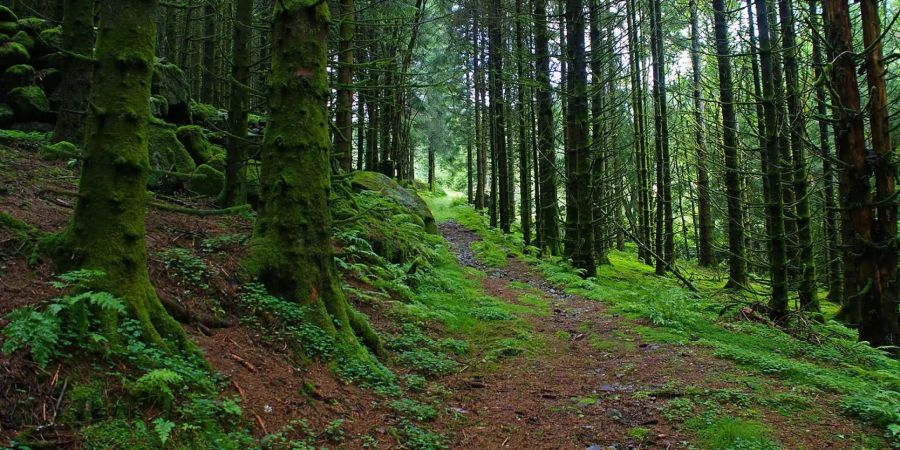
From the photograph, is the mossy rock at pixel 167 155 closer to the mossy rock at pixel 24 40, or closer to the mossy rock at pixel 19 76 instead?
the mossy rock at pixel 19 76

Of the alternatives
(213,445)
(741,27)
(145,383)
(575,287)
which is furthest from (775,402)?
(741,27)

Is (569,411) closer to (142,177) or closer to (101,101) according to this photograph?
(142,177)

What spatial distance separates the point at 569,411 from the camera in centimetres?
466

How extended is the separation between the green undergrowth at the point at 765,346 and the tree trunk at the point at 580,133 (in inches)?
28.4

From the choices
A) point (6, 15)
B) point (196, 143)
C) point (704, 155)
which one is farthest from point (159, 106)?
point (704, 155)

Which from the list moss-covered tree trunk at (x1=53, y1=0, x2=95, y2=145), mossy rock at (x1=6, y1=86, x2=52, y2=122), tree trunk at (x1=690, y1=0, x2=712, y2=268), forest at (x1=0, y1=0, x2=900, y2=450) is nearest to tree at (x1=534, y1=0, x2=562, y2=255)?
tree trunk at (x1=690, y1=0, x2=712, y2=268)

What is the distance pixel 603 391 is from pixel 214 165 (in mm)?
7984

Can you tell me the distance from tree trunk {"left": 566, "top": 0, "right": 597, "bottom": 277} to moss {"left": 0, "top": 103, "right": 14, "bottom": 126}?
11024 mm

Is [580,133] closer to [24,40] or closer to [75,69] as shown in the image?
[75,69]

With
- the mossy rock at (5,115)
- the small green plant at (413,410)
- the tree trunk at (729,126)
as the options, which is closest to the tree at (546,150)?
the tree trunk at (729,126)

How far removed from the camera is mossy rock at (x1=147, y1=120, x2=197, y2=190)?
8219 mm

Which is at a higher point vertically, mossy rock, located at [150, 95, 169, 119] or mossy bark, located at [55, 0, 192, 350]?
mossy rock, located at [150, 95, 169, 119]

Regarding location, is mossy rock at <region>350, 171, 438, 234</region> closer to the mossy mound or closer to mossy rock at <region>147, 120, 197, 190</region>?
the mossy mound

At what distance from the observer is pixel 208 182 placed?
348 inches
